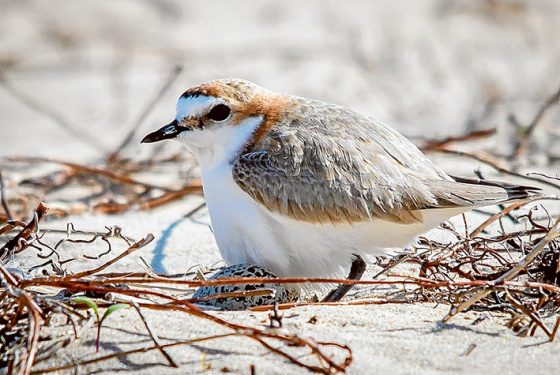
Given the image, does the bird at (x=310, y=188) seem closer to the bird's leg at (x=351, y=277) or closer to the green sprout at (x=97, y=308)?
the bird's leg at (x=351, y=277)

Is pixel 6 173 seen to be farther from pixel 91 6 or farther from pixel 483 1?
pixel 483 1

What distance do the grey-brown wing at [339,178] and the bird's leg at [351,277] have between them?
286 mm

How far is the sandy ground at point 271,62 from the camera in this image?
26.1ft

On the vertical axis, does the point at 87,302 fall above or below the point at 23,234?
below

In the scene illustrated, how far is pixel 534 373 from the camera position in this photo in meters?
2.87

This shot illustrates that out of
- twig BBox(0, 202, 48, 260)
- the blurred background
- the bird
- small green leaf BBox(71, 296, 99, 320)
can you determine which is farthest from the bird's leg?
the blurred background

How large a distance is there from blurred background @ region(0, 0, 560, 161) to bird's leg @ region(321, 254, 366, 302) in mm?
3784

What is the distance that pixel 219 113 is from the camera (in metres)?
3.95

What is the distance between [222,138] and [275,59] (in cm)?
558

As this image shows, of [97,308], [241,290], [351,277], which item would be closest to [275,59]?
[351,277]

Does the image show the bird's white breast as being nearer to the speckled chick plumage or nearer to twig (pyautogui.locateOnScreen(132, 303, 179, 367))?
the speckled chick plumage

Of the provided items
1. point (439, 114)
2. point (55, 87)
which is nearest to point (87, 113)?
point (55, 87)

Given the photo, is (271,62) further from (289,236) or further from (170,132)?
(289,236)

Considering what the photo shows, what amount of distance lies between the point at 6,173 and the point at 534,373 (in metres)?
4.51
